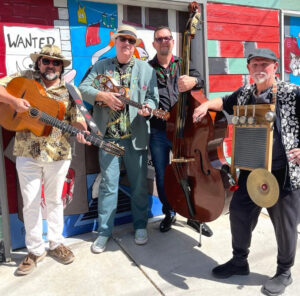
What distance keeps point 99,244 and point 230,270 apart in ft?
3.99

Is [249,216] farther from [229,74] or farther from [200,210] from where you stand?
[229,74]

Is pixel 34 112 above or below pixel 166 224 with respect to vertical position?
above

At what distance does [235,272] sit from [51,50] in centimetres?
228

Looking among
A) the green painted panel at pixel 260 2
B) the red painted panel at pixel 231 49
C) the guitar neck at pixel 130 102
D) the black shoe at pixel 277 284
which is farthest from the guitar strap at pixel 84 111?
the green painted panel at pixel 260 2

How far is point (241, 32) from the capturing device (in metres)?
3.98

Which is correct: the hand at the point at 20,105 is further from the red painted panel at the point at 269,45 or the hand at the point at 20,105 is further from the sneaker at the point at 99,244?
the red painted panel at the point at 269,45

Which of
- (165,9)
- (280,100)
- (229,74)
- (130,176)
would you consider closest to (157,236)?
(130,176)

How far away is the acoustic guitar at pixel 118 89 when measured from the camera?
8.71ft

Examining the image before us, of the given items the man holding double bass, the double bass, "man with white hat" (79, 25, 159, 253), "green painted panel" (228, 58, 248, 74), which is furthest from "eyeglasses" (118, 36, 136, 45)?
"green painted panel" (228, 58, 248, 74)

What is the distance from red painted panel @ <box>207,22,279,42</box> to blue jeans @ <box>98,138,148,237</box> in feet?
5.93

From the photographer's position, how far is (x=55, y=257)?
2.85 m

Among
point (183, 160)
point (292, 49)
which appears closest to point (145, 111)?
point (183, 160)

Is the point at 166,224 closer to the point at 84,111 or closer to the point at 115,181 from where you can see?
the point at 115,181

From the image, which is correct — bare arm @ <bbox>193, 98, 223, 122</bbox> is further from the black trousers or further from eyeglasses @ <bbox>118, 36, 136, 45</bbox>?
eyeglasses @ <bbox>118, 36, 136, 45</bbox>
